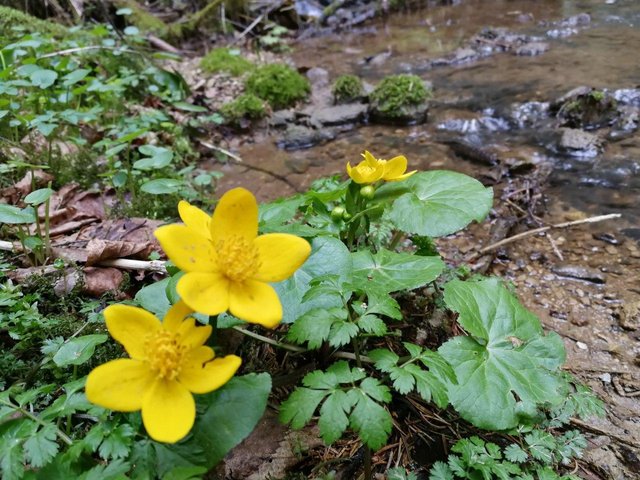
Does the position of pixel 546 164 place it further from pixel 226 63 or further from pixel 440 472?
pixel 226 63

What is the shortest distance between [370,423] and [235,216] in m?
0.70

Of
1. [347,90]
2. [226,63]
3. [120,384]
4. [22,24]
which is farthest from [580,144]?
[22,24]

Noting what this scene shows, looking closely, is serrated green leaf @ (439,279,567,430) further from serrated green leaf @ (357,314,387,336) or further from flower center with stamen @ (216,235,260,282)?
flower center with stamen @ (216,235,260,282)

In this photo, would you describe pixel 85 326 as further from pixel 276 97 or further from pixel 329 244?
pixel 276 97

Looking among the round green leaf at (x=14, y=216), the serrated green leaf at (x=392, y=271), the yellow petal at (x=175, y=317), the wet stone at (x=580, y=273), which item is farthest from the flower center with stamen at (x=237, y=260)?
the wet stone at (x=580, y=273)

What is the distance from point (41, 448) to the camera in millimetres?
1188

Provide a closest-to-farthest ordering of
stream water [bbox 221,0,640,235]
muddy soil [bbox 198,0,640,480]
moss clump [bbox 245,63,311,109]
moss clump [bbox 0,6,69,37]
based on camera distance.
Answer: muddy soil [bbox 198,0,640,480] → stream water [bbox 221,0,640,235] → moss clump [bbox 0,6,69,37] → moss clump [bbox 245,63,311,109]

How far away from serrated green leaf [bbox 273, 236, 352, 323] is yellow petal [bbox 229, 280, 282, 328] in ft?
1.32

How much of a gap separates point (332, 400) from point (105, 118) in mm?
3937

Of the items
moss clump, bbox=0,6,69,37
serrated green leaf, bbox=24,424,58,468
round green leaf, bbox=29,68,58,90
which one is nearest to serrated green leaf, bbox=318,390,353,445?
serrated green leaf, bbox=24,424,58,468

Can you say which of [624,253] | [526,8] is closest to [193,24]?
[526,8]

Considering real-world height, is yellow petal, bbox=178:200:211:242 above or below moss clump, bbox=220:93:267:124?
above

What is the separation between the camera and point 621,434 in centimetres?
195

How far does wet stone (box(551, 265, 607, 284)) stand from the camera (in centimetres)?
298
